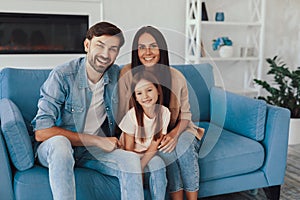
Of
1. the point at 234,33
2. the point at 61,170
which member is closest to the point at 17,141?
the point at 61,170

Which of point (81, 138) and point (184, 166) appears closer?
point (81, 138)

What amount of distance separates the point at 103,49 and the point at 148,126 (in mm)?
369

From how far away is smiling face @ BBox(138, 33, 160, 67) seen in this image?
1381 mm

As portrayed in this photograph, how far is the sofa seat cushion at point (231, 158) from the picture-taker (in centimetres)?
177

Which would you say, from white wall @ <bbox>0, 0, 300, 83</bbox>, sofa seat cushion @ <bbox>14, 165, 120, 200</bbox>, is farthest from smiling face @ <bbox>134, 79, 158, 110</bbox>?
white wall @ <bbox>0, 0, 300, 83</bbox>

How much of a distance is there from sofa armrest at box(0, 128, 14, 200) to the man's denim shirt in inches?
6.2

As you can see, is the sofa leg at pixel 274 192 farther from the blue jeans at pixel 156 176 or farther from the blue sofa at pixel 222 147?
the blue jeans at pixel 156 176

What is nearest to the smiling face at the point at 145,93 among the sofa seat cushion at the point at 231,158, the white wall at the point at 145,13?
the sofa seat cushion at the point at 231,158

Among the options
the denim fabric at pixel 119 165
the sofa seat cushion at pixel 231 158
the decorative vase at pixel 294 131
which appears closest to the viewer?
the denim fabric at pixel 119 165

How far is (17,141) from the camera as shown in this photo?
145 centimetres

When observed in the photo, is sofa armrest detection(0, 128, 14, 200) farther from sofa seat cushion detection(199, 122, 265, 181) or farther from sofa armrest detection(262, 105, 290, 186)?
sofa armrest detection(262, 105, 290, 186)

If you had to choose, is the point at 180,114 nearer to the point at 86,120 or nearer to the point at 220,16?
the point at 86,120

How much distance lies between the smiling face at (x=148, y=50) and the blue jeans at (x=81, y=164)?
0.40m

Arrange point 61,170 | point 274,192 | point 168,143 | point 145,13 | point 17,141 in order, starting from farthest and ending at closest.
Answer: point 145,13
point 274,192
point 168,143
point 17,141
point 61,170
